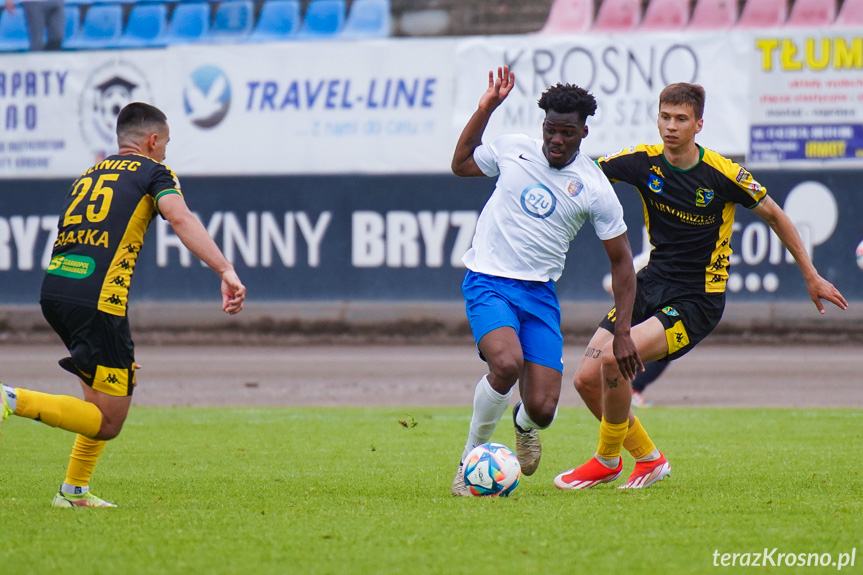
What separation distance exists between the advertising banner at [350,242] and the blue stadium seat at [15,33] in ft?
8.96

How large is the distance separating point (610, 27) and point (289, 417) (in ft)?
39.1

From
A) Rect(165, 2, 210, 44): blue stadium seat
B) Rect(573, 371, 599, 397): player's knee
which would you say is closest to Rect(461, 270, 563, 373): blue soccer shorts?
Rect(573, 371, 599, 397): player's knee

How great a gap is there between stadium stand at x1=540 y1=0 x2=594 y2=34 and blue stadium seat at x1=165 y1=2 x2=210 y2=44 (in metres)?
6.40

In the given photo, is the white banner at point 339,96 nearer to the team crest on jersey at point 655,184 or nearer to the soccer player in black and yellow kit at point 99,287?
the team crest on jersey at point 655,184

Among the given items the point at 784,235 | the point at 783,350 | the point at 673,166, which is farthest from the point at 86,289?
the point at 783,350

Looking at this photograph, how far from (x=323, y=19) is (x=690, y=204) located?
617 inches

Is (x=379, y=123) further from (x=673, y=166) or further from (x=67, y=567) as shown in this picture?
(x=67, y=567)

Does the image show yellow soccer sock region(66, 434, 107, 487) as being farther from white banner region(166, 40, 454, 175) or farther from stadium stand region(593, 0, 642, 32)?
stadium stand region(593, 0, 642, 32)

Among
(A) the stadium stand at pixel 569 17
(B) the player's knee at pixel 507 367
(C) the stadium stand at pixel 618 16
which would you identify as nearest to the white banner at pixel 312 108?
(A) the stadium stand at pixel 569 17

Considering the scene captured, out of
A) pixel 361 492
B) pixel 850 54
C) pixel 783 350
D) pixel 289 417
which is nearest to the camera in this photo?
pixel 361 492

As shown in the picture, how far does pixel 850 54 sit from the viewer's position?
760 inches

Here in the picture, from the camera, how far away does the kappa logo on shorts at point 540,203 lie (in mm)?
6363

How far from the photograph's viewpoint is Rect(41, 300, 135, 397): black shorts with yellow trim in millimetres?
5609

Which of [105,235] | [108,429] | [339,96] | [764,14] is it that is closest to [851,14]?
[764,14]
